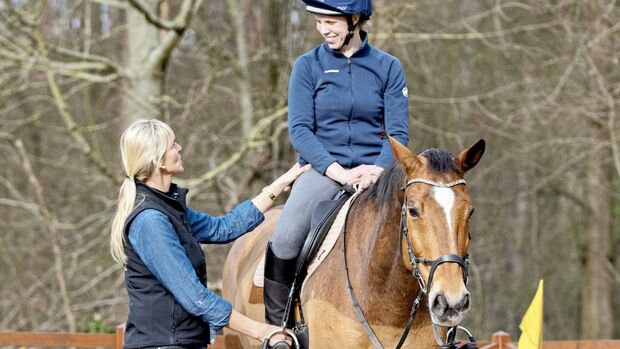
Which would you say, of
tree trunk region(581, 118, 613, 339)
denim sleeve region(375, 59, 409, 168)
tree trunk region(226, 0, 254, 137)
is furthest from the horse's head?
tree trunk region(581, 118, 613, 339)

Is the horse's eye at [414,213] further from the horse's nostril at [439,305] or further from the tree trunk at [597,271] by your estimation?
the tree trunk at [597,271]

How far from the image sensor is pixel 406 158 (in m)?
4.18

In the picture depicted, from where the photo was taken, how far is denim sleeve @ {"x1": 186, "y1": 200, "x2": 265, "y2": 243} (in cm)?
494

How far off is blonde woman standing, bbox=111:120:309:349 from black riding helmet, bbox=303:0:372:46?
1.19m

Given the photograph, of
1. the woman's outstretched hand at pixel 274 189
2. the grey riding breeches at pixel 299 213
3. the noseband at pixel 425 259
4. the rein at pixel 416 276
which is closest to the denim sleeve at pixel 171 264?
the rein at pixel 416 276

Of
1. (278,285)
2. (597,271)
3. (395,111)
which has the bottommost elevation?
(597,271)

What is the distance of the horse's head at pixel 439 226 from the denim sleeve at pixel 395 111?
0.89 metres

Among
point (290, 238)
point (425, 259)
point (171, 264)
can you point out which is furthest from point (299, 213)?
point (425, 259)

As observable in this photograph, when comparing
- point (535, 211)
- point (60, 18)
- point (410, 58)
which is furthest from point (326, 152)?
point (535, 211)

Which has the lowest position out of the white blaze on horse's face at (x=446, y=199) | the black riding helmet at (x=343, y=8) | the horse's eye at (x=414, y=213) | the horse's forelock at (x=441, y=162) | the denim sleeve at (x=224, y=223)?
the denim sleeve at (x=224, y=223)

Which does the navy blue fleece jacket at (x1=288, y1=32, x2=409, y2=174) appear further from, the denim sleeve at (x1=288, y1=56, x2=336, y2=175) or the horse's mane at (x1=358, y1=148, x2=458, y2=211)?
the horse's mane at (x1=358, y1=148, x2=458, y2=211)

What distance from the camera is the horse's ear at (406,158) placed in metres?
4.16

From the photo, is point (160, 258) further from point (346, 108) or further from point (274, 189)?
point (346, 108)

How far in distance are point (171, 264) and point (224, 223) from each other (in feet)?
3.17
